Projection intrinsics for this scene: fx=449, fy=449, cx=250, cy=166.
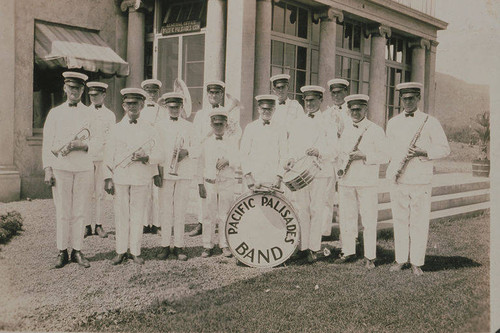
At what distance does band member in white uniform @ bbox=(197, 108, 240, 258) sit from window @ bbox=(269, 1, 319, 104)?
9.95 feet

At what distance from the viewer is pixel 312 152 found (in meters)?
5.08

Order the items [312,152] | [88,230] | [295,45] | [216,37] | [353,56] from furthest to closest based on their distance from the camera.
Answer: [353,56] → [295,45] → [216,37] → [88,230] → [312,152]

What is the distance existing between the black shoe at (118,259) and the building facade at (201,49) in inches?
44.6

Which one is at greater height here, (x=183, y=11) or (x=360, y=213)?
(x=183, y=11)

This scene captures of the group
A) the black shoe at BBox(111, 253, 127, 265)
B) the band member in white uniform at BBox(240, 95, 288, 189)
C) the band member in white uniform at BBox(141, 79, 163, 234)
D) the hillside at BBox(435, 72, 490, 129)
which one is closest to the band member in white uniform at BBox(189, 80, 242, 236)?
the band member in white uniform at BBox(240, 95, 288, 189)

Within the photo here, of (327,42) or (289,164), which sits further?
(327,42)

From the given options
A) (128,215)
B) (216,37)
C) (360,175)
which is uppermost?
(216,37)

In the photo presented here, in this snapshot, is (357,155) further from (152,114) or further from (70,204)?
(70,204)

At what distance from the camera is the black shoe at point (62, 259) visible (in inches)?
184

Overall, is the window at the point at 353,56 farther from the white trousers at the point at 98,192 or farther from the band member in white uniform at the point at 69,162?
the band member in white uniform at the point at 69,162

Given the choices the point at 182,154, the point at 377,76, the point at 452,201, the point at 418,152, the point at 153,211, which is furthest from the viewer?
the point at 377,76

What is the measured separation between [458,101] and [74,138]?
3911 millimetres

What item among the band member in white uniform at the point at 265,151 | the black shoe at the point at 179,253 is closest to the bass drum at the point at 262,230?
the band member in white uniform at the point at 265,151

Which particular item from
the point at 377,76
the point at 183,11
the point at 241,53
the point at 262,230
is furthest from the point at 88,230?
the point at 377,76
